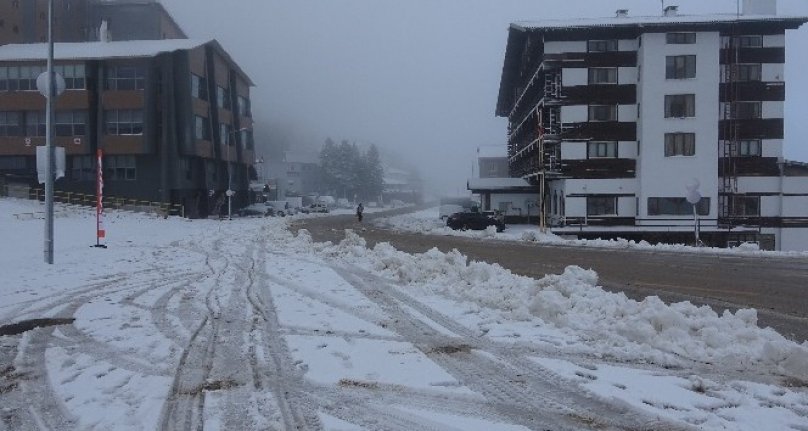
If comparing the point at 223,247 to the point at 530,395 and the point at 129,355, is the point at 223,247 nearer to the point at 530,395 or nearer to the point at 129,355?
the point at 129,355

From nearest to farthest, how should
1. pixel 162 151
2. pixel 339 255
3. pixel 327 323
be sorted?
1. pixel 327 323
2. pixel 339 255
3. pixel 162 151

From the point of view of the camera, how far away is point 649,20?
41469mm

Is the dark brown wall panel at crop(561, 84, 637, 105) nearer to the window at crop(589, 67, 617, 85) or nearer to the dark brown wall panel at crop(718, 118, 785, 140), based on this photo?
the window at crop(589, 67, 617, 85)

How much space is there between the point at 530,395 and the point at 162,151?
5127cm

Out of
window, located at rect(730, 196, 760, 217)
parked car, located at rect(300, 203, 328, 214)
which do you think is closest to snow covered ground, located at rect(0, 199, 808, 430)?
window, located at rect(730, 196, 760, 217)

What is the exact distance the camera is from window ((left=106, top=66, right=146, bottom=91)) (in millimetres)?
50438

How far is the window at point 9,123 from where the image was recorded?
5147 cm

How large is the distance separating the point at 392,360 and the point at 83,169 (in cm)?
5414

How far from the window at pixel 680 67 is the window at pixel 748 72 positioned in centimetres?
367

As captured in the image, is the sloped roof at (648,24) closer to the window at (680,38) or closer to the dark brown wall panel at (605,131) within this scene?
the window at (680,38)

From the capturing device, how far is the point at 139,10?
248 feet

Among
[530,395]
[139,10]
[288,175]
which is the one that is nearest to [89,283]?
[530,395]

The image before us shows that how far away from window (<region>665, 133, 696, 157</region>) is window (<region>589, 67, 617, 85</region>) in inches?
217

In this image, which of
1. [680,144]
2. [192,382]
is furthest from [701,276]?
[680,144]
